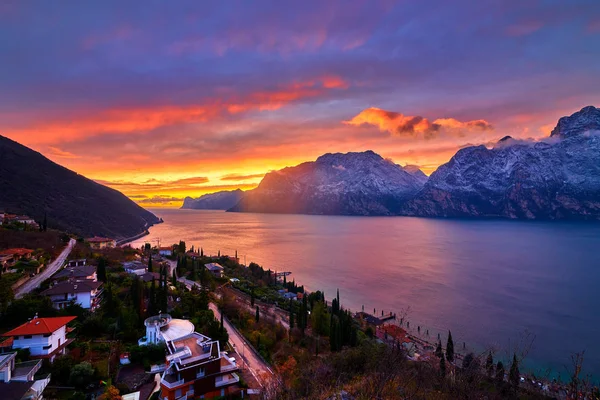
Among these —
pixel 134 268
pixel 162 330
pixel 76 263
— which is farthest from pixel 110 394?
pixel 134 268

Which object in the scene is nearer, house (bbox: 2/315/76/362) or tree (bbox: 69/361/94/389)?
tree (bbox: 69/361/94/389)

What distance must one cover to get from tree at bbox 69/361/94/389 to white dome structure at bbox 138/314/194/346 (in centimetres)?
348

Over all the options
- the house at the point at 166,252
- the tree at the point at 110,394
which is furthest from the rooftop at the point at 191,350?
the house at the point at 166,252

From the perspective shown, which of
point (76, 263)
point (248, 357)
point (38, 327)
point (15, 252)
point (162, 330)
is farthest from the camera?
point (76, 263)

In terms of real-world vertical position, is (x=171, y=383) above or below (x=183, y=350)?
below

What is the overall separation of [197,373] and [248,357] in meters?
5.26

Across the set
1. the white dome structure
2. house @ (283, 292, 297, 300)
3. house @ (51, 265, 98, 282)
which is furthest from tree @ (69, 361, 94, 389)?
house @ (283, 292, 297, 300)

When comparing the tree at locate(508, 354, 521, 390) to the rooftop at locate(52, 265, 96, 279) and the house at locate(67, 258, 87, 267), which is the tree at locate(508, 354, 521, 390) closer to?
the rooftop at locate(52, 265, 96, 279)

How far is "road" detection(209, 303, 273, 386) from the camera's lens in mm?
17328

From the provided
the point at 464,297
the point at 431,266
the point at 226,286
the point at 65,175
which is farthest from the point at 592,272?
the point at 65,175

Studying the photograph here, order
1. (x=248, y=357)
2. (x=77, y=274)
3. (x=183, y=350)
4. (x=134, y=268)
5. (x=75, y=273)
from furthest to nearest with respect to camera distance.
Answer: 1. (x=134, y=268)
2. (x=75, y=273)
3. (x=77, y=274)
4. (x=248, y=357)
5. (x=183, y=350)

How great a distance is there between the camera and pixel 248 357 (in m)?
19.4

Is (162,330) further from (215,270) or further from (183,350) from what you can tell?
(215,270)

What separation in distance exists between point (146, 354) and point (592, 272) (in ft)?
230
